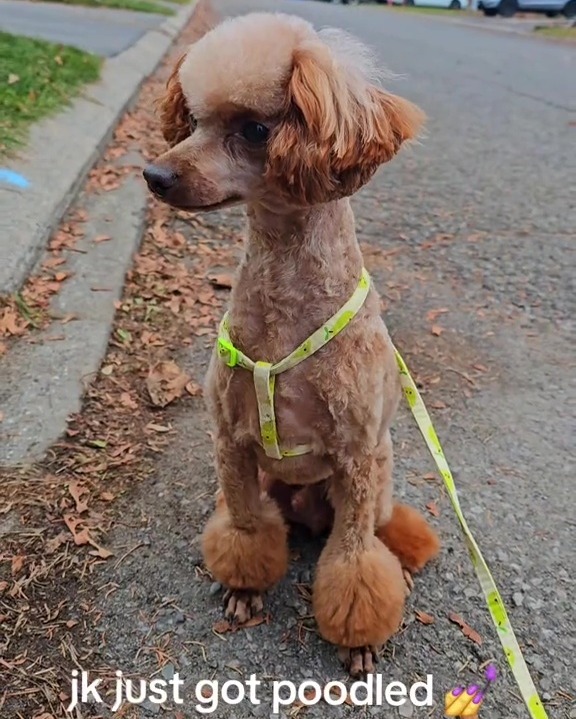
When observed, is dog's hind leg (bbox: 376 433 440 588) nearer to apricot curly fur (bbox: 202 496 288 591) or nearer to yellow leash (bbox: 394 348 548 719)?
yellow leash (bbox: 394 348 548 719)

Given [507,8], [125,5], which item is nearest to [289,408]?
[125,5]

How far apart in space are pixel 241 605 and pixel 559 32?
1757 centimetres

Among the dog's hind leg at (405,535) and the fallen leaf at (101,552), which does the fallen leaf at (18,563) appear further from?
the dog's hind leg at (405,535)

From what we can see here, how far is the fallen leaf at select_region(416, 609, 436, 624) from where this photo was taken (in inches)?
87.8

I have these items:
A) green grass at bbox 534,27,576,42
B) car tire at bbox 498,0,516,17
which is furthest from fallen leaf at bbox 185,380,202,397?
car tire at bbox 498,0,516,17

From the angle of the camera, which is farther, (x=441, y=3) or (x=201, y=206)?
(x=441, y=3)

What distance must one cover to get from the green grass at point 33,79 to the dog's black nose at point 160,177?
3.36 m

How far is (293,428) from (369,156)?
0.74 metres

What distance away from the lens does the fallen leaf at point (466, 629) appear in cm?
217

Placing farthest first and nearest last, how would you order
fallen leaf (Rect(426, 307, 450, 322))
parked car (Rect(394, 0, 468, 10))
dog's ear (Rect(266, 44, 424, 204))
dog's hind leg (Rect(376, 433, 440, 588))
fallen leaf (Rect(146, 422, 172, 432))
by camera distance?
Answer: parked car (Rect(394, 0, 468, 10)) → fallen leaf (Rect(426, 307, 450, 322)) → fallen leaf (Rect(146, 422, 172, 432)) → dog's hind leg (Rect(376, 433, 440, 588)) → dog's ear (Rect(266, 44, 424, 204))

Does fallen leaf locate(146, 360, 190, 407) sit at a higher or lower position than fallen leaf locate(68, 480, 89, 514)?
lower

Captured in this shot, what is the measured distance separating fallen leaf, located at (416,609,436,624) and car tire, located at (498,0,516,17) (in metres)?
25.8

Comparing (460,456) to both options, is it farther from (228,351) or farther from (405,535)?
(228,351)

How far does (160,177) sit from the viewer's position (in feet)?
5.34
